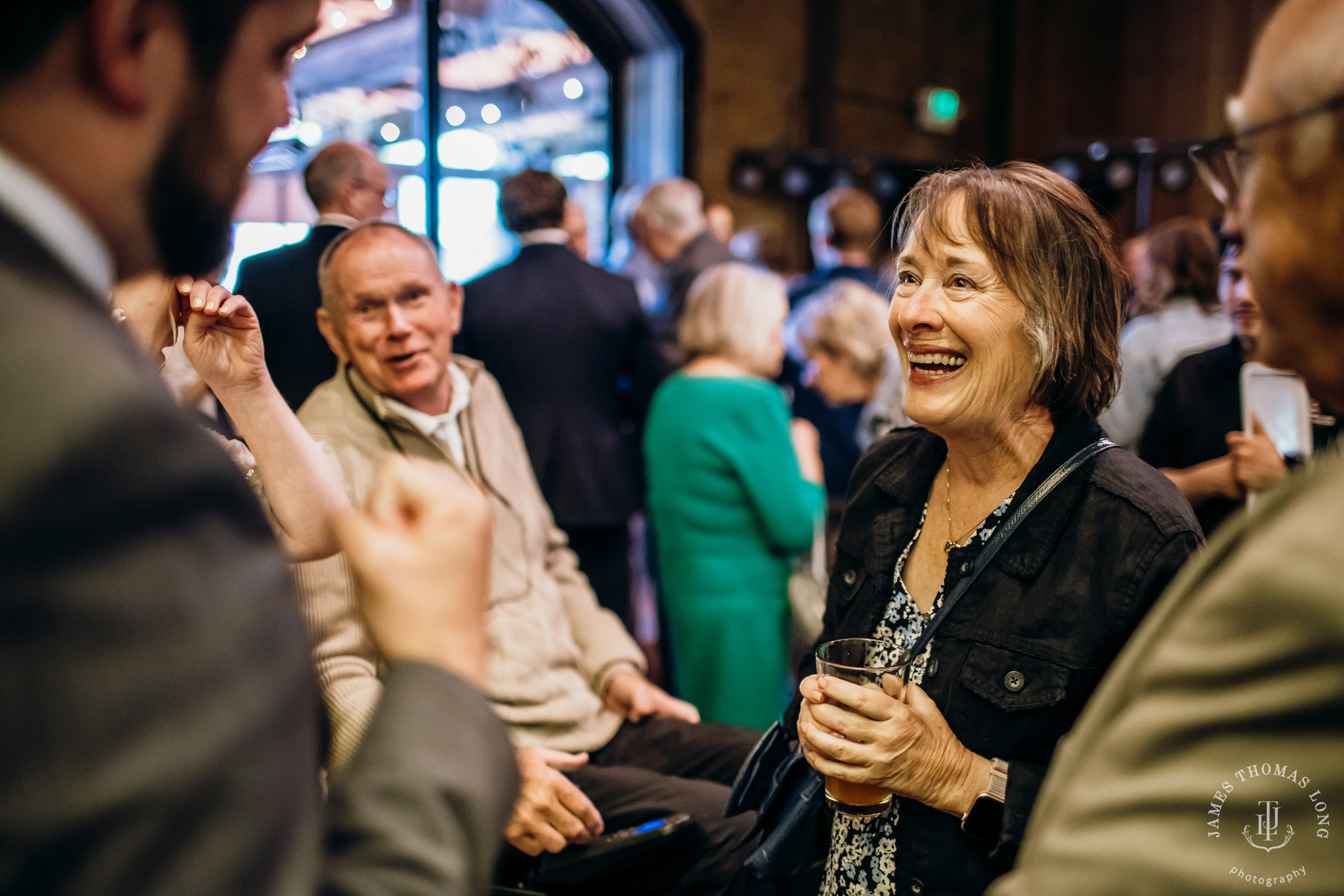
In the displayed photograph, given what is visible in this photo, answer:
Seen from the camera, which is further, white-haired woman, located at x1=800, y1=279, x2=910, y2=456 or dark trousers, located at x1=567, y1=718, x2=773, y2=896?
white-haired woman, located at x1=800, y1=279, x2=910, y2=456

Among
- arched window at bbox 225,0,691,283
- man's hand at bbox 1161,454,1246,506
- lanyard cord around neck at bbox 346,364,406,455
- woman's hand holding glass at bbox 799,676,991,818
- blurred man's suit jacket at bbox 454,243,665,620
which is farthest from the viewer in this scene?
arched window at bbox 225,0,691,283

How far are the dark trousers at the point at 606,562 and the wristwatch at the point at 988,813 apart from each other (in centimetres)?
213

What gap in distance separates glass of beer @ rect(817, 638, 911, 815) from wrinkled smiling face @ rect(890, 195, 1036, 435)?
1.16 feet

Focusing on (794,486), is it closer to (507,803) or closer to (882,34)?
(507,803)

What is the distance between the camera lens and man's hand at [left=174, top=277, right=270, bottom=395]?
3.90 feet

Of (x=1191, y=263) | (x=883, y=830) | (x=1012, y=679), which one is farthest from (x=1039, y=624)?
(x=1191, y=263)

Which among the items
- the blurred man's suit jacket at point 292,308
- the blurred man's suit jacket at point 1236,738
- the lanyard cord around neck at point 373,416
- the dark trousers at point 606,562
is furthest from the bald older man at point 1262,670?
the dark trousers at point 606,562

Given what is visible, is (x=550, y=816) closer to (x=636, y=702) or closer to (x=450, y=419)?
(x=636, y=702)

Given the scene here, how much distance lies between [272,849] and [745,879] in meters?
1.22

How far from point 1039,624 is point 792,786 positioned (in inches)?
17.5

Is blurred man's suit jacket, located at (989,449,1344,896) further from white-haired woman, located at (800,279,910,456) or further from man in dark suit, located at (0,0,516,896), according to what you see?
white-haired woman, located at (800,279,910,456)

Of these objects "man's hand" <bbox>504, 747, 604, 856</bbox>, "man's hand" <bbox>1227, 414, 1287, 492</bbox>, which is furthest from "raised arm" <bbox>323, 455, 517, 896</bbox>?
"man's hand" <bbox>1227, 414, 1287, 492</bbox>

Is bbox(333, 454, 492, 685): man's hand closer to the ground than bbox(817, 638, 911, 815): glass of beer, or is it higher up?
higher up

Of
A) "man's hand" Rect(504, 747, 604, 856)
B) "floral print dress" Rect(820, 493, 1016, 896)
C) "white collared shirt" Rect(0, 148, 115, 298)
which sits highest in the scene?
"white collared shirt" Rect(0, 148, 115, 298)
